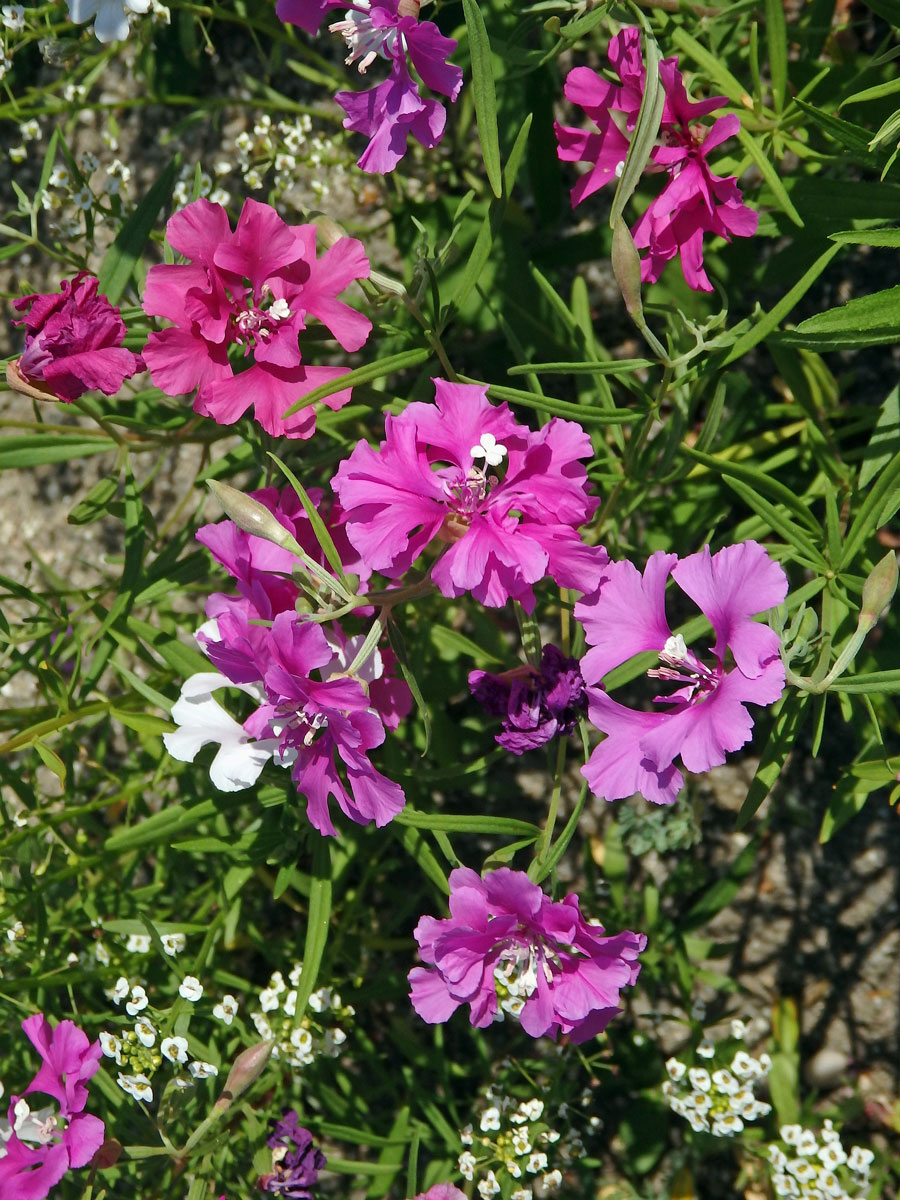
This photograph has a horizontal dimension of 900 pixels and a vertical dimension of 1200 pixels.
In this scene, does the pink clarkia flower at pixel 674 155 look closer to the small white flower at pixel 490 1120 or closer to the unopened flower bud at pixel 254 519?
the unopened flower bud at pixel 254 519

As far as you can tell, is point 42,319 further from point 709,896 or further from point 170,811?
point 709,896

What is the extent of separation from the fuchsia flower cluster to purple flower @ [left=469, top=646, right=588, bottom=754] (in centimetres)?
19

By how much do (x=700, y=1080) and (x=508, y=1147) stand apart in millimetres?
403

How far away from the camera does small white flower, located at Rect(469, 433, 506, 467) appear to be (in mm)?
1433

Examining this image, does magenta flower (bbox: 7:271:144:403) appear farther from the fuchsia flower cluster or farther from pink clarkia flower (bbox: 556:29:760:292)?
pink clarkia flower (bbox: 556:29:760:292)

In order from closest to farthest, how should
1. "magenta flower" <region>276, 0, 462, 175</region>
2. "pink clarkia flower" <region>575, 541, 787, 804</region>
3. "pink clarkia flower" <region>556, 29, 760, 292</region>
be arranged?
1. "pink clarkia flower" <region>575, 541, 787, 804</region>
2. "magenta flower" <region>276, 0, 462, 175</region>
3. "pink clarkia flower" <region>556, 29, 760, 292</region>

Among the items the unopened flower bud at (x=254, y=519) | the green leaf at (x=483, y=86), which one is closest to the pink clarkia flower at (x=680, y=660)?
the unopened flower bud at (x=254, y=519)

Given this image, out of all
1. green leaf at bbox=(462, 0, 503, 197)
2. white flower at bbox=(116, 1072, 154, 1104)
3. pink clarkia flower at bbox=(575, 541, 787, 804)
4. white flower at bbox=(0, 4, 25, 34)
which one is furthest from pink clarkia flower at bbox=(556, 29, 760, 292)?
white flower at bbox=(116, 1072, 154, 1104)

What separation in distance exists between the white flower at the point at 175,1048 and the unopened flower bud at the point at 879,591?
4.29 feet

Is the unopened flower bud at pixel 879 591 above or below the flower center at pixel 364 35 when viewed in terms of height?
below

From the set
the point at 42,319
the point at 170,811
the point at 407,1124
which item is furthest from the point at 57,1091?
the point at 42,319

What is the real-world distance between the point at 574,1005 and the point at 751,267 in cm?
154

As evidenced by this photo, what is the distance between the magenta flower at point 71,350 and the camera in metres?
1.52

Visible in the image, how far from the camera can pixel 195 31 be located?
8.24ft
